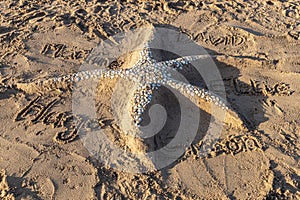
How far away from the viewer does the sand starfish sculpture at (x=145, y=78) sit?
304 inches

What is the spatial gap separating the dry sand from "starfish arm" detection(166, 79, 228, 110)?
0.30 m

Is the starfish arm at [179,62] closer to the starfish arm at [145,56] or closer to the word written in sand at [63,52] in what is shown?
the starfish arm at [145,56]

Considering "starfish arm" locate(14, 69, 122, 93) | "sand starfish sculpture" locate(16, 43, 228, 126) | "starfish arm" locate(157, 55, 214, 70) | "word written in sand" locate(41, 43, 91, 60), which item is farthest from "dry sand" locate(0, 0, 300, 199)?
"starfish arm" locate(157, 55, 214, 70)

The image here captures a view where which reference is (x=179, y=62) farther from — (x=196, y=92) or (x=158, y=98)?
(x=158, y=98)

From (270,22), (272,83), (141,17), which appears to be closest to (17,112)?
(141,17)

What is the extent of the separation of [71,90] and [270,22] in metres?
6.23

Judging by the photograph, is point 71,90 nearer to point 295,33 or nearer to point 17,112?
point 17,112

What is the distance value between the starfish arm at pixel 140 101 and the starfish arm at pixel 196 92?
0.47 m

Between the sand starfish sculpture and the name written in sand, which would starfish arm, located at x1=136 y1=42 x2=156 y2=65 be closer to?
the sand starfish sculpture

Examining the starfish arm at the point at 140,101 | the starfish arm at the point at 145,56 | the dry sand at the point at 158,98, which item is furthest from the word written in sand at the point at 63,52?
the starfish arm at the point at 140,101

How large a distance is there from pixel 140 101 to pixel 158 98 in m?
0.49

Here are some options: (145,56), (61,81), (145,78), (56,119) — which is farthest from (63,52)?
(145,78)

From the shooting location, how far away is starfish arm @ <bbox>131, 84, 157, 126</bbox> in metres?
7.52

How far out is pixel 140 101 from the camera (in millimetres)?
7680
